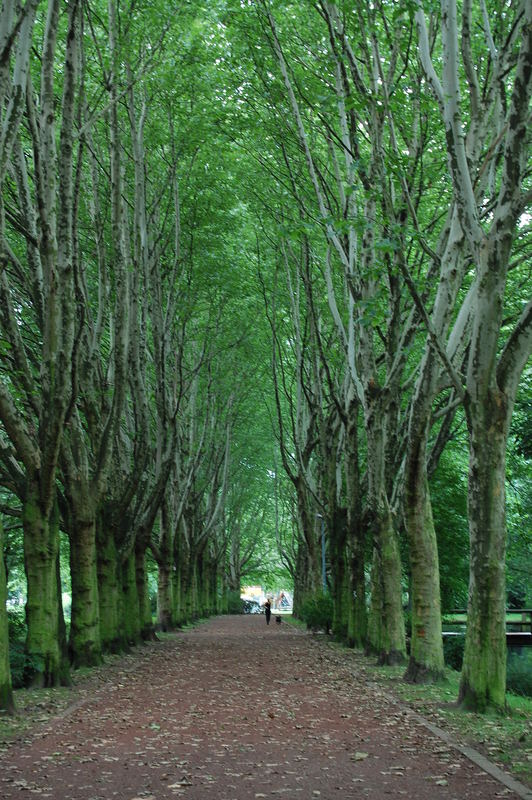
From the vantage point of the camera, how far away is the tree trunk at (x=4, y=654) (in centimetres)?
988

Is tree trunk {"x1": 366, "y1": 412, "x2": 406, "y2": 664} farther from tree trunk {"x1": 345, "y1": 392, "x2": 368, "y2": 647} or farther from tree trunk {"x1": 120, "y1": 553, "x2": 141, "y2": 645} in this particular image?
tree trunk {"x1": 120, "y1": 553, "x2": 141, "y2": 645}

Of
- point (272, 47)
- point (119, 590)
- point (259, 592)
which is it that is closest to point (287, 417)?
point (119, 590)

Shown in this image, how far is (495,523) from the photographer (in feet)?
32.4

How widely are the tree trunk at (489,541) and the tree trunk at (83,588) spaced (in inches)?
307

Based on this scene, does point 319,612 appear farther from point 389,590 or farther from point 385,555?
point 385,555

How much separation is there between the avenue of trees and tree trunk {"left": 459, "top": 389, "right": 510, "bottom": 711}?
29mm

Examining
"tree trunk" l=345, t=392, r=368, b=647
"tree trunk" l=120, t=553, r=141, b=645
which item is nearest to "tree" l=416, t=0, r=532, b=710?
"tree trunk" l=345, t=392, r=368, b=647

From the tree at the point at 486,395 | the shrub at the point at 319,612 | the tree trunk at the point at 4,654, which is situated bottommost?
the shrub at the point at 319,612

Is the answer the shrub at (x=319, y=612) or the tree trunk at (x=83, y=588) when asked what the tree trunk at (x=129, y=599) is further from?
the shrub at (x=319, y=612)

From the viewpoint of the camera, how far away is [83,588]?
616 inches

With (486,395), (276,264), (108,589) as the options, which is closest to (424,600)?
(486,395)

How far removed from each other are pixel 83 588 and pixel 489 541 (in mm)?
8275

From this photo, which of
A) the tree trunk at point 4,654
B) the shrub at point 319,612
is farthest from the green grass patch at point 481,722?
the shrub at point 319,612

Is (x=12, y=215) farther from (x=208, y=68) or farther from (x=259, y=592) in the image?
(x=259, y=592)
